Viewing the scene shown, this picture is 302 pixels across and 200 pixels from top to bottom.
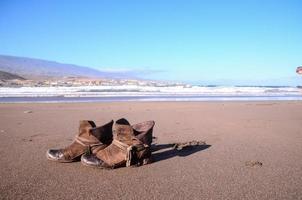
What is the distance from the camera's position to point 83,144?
320 centimetres

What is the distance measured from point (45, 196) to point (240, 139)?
10.3 feet

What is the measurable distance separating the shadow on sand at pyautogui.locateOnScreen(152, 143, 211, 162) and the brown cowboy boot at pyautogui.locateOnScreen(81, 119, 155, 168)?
246 mm

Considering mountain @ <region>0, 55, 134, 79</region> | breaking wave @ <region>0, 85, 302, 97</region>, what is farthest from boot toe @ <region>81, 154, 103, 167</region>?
mountain @ <region>0, 55, 134, 79</region>

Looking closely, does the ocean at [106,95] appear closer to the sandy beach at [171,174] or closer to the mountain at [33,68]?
the sandy beach at [171,174]

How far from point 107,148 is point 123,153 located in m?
0.17

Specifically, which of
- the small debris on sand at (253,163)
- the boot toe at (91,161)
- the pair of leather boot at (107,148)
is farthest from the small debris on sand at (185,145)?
the boot toe at (91,161)

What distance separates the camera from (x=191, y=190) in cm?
246

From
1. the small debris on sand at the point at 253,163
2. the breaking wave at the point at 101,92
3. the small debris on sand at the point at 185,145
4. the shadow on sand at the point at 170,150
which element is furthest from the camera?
the breaking wave at the point at 101,92

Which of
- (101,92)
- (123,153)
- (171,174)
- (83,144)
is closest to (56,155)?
(83,144)

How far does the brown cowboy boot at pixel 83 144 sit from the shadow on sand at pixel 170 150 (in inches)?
23.5

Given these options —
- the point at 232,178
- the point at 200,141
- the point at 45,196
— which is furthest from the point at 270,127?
the point at 45,196

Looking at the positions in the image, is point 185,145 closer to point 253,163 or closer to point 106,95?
point 253,163

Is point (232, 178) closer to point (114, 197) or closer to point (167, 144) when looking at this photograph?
point (114, 197)

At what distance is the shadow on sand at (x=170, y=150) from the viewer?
3.52 m
